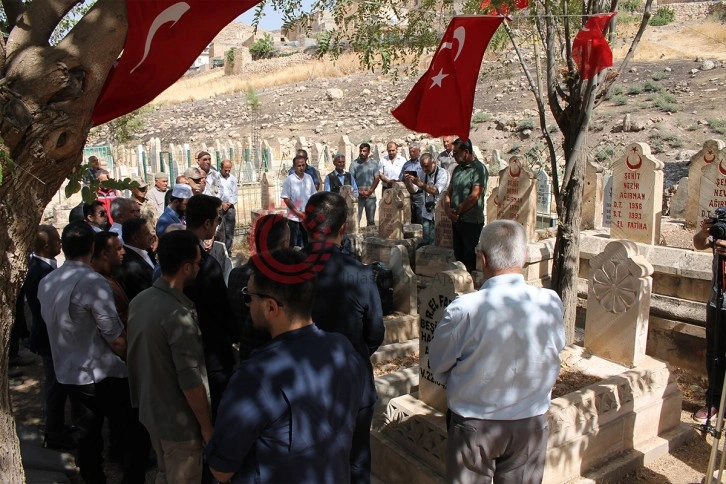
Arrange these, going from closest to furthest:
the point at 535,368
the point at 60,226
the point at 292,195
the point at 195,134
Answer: the point at 535,368 < the point at 292,195 < the point at 60,226 < the point at 195,134

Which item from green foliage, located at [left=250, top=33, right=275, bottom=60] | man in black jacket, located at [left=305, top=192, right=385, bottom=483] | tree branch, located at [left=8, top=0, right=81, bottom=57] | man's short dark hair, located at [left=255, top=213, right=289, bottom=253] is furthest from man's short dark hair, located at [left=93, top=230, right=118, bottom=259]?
green foliage, located at [left=250, top=33, right=275, bottom=60]

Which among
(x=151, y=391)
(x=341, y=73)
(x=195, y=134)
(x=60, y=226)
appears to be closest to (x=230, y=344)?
(x=151, y=391)

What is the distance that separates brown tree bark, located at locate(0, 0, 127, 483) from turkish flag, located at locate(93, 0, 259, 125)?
0.38 meters

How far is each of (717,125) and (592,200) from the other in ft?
52.4

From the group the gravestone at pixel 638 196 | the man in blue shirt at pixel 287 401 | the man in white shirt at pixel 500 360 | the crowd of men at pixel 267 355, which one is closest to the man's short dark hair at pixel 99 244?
the crowd of men at pixel 267 355

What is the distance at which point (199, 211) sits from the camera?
3893 mm

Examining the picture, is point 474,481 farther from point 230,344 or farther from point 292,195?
point 292,195

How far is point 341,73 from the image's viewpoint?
44438 mm

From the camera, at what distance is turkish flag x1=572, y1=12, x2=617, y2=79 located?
4.37 metres

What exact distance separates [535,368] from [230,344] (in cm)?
169

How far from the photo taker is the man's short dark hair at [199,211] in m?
3.89

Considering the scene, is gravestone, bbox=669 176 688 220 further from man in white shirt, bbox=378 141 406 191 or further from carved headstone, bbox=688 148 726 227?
man in white shirt, bbox=378 141 406 191

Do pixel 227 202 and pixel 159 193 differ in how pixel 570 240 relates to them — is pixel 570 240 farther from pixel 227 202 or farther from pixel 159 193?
pixel 159 193

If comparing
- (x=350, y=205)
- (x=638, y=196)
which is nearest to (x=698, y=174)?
(x=638, y=196)
